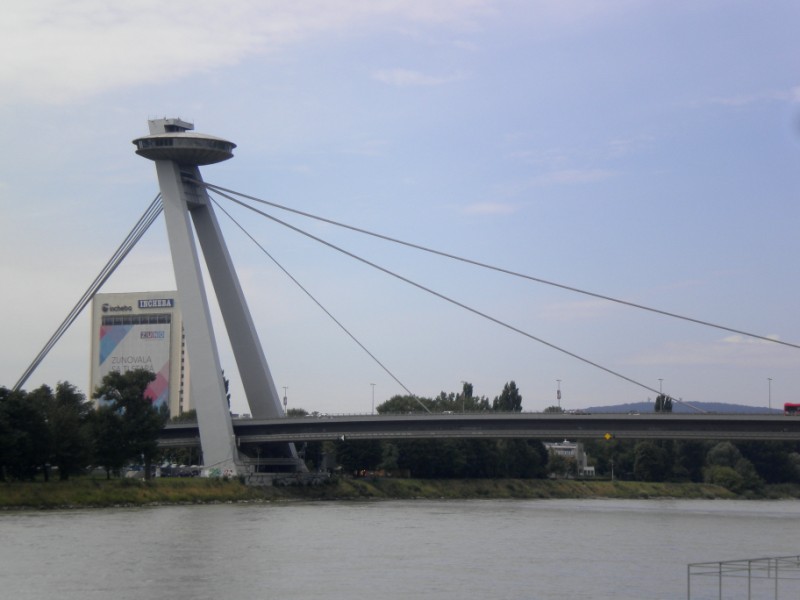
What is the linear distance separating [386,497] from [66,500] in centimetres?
2467

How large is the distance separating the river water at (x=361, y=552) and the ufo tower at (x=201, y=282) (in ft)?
35.9

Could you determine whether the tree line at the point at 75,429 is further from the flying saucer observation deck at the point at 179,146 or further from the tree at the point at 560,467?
the tree at the point at 560,467

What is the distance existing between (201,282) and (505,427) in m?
17.4

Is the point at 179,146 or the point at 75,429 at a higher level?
the point at 179,146

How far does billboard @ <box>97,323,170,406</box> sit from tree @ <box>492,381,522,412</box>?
3409cm

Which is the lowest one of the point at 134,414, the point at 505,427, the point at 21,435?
the point at 21,435

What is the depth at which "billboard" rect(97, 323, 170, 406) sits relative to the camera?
122000 millimetres

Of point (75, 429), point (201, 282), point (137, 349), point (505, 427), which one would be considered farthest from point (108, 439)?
point (137, 349)

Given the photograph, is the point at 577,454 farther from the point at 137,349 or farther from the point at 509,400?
the point at 137,349

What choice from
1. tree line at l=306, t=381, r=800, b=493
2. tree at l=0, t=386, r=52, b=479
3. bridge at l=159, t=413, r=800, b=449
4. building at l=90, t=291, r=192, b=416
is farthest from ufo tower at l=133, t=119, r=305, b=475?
building at l=90, t=291, r=192, b=416

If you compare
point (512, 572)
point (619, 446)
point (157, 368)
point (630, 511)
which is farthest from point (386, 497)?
point (157, 368)

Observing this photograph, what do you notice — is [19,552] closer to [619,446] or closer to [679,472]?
[679,472]

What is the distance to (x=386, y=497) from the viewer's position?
7250cm

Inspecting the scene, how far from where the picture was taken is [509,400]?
10831 cm
